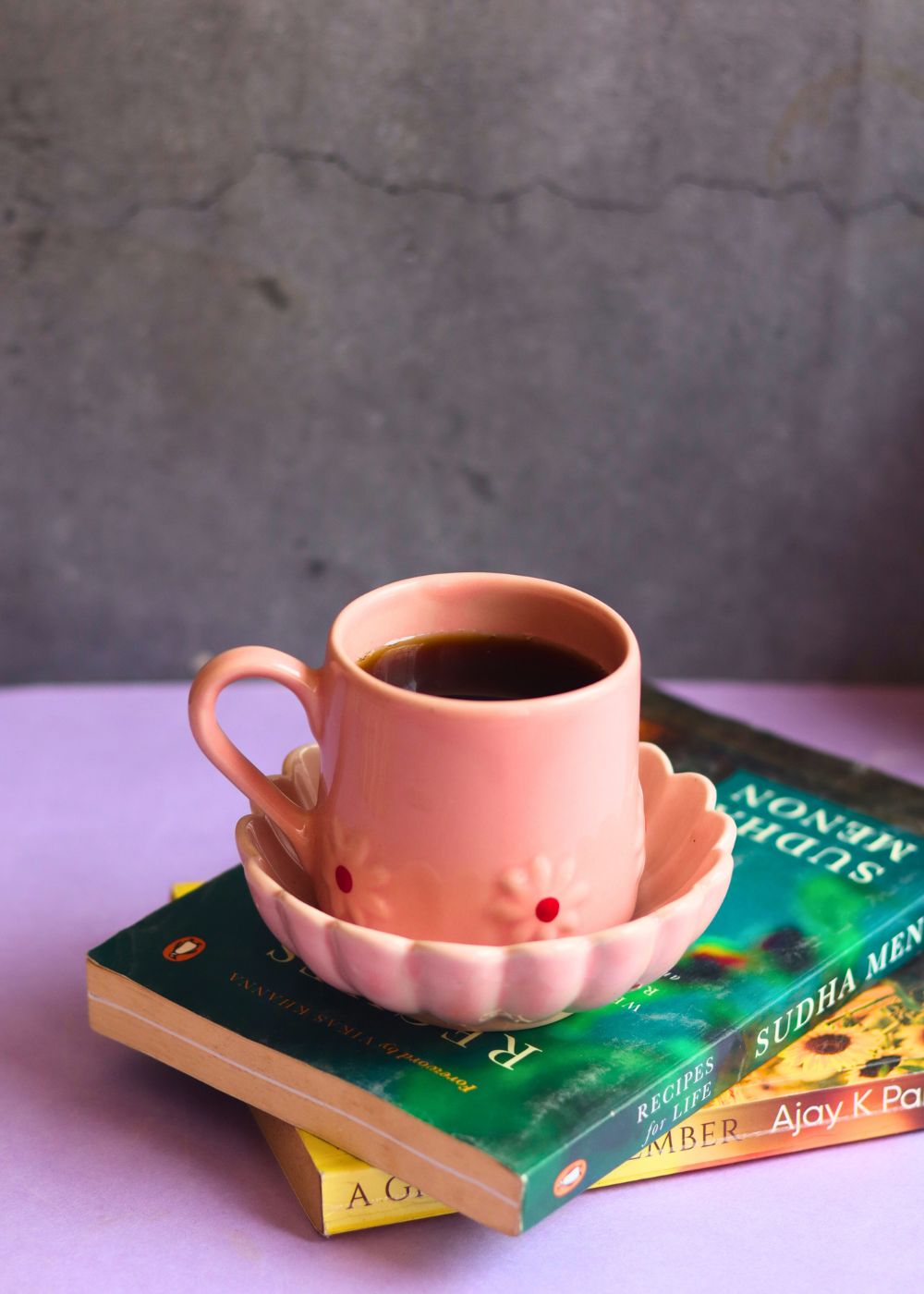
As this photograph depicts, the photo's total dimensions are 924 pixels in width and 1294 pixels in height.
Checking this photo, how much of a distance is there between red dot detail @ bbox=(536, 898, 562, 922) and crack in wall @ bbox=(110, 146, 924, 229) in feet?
1.77

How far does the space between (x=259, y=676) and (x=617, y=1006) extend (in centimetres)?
20

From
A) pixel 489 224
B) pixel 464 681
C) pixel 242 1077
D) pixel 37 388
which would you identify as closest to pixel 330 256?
pixel 489 224

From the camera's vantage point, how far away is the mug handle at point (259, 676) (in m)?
0.55

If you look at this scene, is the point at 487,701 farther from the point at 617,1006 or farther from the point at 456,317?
the point at 456,317

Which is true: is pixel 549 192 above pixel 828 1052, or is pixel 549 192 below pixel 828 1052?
above

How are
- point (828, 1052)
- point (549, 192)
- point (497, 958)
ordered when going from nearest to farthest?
point (497, 958) → point (828, 1052) → point (549, 192)

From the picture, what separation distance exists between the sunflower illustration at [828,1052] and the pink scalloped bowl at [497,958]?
87 mm

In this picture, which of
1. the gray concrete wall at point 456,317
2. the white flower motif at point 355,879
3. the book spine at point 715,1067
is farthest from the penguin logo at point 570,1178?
the gray concrete wall at point 456,317

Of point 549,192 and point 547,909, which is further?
point 549,192

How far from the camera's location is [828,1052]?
0.60 meters

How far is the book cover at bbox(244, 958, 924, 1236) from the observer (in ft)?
1.77

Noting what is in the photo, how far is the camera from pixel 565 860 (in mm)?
525

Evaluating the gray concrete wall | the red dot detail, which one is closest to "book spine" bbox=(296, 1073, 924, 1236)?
the red dot detail

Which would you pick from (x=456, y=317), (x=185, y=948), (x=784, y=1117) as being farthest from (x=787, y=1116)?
(x=456, y=317)
